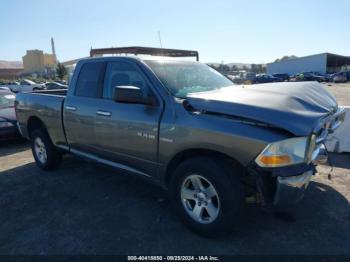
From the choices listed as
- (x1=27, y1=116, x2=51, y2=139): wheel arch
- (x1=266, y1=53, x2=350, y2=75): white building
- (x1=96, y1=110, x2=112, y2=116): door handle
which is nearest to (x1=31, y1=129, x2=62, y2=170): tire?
(x1=27, y1=116, x2=51, y2=139): wheel arch

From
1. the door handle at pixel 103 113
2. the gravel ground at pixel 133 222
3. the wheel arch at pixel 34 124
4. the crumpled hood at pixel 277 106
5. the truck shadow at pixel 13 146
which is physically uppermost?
the crumpled hood at pixel 277 106

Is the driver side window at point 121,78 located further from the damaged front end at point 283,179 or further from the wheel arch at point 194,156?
the damaged front end at point 283,179

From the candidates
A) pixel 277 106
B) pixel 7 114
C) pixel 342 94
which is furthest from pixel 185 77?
pixel 342 94

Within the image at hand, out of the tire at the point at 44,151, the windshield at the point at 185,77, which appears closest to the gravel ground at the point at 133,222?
the tire at the point at 44,151

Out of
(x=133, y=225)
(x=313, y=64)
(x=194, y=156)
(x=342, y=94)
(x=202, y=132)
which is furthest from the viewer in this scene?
(x=313, y=64)

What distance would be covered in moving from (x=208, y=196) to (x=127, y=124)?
131cm

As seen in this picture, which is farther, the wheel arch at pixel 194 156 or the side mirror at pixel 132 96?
the side mirror at pixel 132 96

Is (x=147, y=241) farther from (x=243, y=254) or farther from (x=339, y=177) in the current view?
(x=339, y=177)

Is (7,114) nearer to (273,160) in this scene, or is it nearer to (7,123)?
(7,123)

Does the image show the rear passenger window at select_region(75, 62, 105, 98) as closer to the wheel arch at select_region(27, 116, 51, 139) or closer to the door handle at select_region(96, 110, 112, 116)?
the door handle at select_region(96, 110, 112, 116)

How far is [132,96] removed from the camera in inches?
133

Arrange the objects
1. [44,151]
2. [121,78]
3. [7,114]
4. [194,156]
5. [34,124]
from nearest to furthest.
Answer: [194,156] < [121,78] < [44,151] < [34,124] < [7,114]

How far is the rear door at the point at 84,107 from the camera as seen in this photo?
4327 millimetres

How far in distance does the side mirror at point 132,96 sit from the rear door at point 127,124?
0.07m
